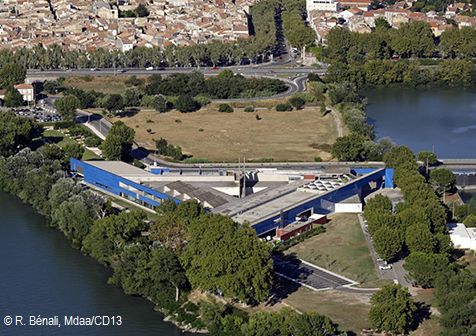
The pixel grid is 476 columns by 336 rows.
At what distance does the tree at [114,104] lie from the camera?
21.2m

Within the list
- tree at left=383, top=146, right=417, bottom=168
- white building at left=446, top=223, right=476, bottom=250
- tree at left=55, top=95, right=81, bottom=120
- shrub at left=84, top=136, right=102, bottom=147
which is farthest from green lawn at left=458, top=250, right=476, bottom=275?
tree at left=55, top=95, right=81, bottom=120

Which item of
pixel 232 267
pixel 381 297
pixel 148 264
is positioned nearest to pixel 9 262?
pixel 148 264

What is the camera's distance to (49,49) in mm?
26578

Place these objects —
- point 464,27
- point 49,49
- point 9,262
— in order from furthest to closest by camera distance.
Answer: point 464,27
point 49,49
point 9,262

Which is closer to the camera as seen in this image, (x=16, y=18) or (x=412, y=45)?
(x=412, y=45)

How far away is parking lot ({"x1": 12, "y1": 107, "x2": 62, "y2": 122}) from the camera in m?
20.7

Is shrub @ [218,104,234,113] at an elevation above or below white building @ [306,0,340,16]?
below

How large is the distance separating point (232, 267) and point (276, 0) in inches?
957

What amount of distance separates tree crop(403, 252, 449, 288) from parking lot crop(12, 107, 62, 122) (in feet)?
34.9

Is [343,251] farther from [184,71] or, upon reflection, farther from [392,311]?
[184,71]

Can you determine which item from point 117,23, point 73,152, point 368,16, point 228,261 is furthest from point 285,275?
point 368,16

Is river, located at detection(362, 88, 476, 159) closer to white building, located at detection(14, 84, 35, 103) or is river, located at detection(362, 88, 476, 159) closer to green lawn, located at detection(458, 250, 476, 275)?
green lawn, located at detection(458, 250, 476, 275)

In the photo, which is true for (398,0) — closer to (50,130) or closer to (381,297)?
(50,130)

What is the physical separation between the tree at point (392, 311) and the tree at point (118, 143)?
24.4 ft
